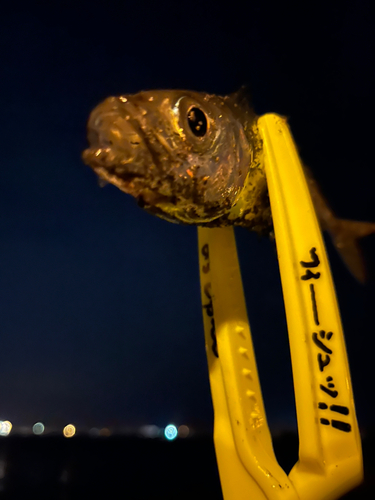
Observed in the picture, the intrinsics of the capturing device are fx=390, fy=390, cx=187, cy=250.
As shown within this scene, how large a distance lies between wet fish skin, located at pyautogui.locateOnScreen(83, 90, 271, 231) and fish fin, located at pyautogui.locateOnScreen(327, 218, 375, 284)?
1.29ft

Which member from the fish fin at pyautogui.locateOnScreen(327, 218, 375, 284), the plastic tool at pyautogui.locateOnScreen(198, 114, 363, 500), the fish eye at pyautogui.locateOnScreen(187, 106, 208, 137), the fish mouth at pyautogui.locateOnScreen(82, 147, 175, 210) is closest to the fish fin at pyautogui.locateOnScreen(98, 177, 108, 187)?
the fish mouth at pyautogui.locateOnScreen(82, 147, 175, 210)

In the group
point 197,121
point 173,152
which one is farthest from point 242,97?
point 173,152

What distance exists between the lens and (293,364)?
874 millimetres

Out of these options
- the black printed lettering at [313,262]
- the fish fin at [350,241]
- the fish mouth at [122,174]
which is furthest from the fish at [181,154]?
the fish fin at [350,241]

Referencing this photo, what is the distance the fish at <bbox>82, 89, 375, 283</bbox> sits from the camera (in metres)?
0.79

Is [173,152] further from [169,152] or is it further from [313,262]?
[313,262]

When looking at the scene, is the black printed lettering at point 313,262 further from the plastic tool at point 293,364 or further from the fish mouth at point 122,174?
the fish mouth at point 122,174

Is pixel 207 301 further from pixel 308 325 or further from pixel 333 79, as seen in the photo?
pixel 333 79

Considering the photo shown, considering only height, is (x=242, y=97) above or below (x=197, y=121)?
above

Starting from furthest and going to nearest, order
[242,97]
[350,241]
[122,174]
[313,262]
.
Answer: [350,241]
[242,97]
[313,262]
[122,174]

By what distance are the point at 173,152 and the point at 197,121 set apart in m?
0.11

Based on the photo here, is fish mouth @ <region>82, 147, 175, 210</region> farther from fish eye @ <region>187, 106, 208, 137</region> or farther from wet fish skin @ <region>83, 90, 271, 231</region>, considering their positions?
fish eye @ <region>187, 106, 208, 137</region>

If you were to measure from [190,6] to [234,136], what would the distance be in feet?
6.50

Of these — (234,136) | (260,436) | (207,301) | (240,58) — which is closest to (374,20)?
(240,58)
